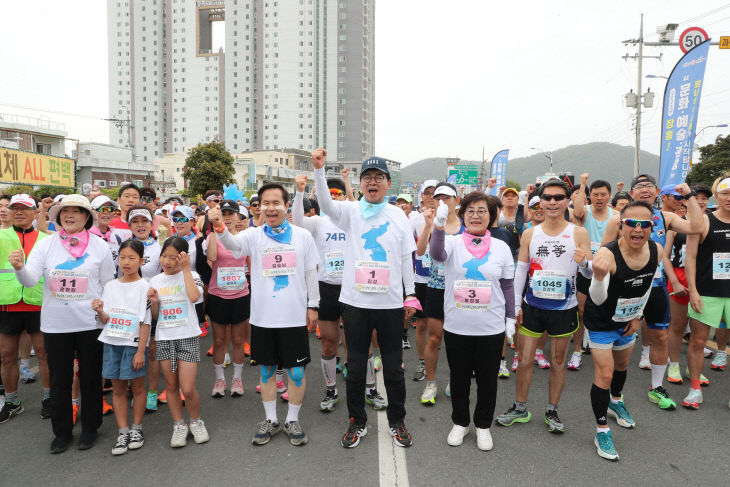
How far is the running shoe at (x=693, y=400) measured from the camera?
4246 millimetres

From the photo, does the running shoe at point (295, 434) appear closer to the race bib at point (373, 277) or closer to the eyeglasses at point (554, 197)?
the race bib at point (373, 277)

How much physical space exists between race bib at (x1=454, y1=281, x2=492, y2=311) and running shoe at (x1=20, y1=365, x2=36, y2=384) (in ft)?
16.9

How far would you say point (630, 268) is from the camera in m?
3.45

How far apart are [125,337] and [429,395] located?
2957 mm

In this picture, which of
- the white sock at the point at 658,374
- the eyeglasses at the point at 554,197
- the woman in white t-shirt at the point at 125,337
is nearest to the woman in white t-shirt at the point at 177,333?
the woman in white t-shirt at the point at 125,337

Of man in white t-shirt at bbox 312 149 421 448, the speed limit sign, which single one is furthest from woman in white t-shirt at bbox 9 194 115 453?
the speed limit sign

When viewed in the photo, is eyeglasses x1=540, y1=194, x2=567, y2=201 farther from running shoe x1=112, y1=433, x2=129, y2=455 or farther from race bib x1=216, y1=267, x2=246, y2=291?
running shoe x1=112, y1=433, x2=129, y2=455

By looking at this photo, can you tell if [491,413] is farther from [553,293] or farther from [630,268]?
[630,268]

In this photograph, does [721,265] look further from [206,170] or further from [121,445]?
[206,170]

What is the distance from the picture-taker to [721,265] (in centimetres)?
435

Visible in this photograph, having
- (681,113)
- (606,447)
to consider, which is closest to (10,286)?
(606,447)

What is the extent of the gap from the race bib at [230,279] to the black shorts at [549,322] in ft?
9.99

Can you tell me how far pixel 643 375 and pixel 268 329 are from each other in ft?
14.9

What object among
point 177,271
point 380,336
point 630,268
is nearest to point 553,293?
point 630,268
